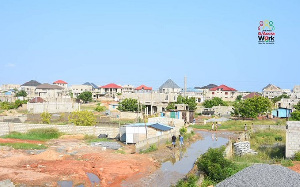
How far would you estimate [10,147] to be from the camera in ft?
69.4

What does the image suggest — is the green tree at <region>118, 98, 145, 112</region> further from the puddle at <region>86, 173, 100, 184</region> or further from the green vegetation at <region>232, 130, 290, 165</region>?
the puddle at <region>86, 173, 100, 184</region>

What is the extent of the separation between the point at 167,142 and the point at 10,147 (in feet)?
35.6

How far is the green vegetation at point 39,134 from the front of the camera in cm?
2502

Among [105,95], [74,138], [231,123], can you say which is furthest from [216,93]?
[74,138]

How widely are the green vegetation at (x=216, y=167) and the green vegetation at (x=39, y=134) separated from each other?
15.9 metres

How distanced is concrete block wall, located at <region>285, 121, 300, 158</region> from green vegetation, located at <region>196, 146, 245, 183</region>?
15.7ft

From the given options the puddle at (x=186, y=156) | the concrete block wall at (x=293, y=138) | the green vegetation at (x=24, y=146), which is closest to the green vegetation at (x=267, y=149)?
the concrete block wall at (x=293, y=138)

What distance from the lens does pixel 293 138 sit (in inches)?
682

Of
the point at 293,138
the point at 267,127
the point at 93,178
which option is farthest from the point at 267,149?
the point at 267,127

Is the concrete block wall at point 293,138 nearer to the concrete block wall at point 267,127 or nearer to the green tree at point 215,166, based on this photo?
the green tree at point 215,166

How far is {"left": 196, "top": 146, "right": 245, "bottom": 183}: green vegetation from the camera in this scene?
43.2ft

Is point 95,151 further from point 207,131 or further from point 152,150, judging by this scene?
point 207,131

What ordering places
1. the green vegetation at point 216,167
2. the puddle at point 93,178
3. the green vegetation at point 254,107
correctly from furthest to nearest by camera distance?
1. the green vegetation at point 254,107
2. the puddle at point 93,178
3. the green vegetation at point 216,167

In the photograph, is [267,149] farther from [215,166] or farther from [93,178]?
[93,178]
